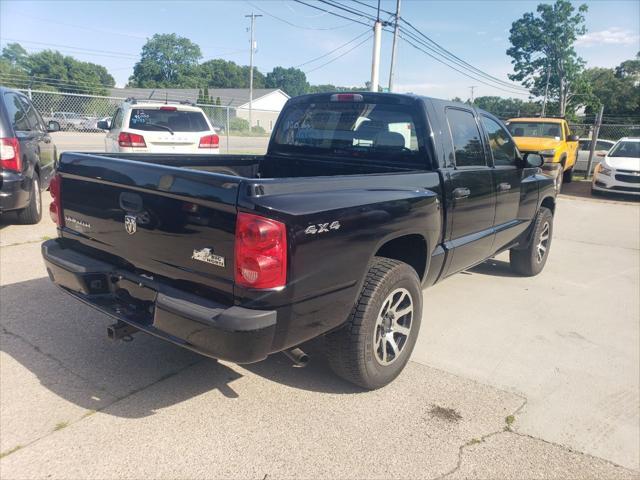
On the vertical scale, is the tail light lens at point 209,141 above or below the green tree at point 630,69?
below

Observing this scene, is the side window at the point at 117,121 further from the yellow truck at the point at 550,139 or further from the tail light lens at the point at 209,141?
the yellow truck at the point at 550,139

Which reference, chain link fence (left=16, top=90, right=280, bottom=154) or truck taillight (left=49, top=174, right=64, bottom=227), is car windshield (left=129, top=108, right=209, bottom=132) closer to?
truck taillight (left=49, top=174, right=64, bottom=227)

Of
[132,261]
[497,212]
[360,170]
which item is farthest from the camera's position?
[497,212]

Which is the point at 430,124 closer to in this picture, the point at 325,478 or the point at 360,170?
the point at 360,170

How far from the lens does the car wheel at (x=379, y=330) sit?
9.29 feet

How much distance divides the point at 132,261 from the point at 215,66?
4650 inches

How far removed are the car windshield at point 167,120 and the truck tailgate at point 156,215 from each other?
5.71m

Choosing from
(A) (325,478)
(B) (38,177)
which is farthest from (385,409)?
(B) (38,177)

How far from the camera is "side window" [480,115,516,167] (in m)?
4.54

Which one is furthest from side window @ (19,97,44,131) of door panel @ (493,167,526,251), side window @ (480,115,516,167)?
door panel @ (493,167,526,251)

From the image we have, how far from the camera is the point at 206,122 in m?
9.04

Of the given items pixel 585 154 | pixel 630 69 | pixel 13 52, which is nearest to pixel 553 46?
pixel 630 69

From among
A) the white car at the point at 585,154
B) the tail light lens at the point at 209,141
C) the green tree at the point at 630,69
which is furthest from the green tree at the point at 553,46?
the tail light lens at the point at 209,141

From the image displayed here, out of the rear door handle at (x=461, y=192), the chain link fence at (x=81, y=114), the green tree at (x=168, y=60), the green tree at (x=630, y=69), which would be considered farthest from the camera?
the green tree at (x=168, y=60)
